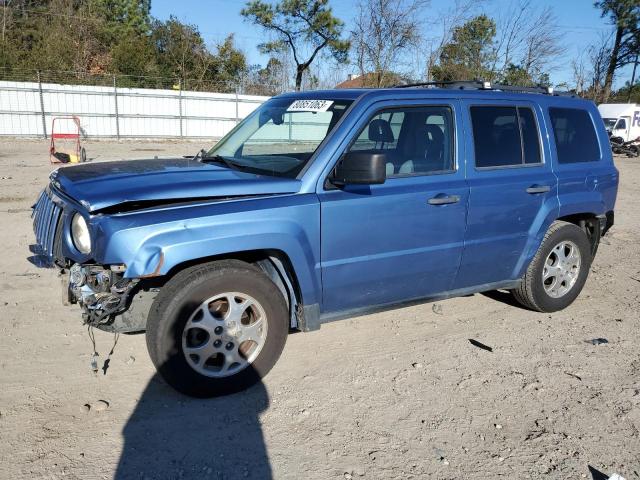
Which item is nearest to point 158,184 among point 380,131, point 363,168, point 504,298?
point 363,168

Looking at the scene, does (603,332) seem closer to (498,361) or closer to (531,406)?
(498,361)

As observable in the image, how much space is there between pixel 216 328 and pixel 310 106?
1837 millimetres

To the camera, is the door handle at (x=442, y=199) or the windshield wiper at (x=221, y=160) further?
the windshield wiper at (x=221, y=160)

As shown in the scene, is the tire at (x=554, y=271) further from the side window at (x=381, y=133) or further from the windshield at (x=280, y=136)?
the windshield at (x=280, y=136)

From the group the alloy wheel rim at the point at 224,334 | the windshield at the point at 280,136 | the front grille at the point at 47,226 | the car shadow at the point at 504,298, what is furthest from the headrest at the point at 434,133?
the front grille at the point at 47,226

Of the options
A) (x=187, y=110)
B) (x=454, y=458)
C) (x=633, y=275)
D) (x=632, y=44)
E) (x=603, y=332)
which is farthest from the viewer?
(x=632, y=44)

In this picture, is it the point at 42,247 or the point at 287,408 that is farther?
the point at 42,247

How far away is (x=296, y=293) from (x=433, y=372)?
1176mm

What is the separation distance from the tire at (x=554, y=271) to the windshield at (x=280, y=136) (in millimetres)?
2317

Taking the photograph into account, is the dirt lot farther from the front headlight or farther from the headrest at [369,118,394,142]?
the headrest at [369,118,394,142]

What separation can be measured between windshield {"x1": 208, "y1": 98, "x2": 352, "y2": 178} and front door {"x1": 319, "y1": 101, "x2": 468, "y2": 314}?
300 mm

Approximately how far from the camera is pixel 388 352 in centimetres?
418

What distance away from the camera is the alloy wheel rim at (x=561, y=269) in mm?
4980

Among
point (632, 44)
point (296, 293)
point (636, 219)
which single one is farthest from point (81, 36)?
point (632, 44)
